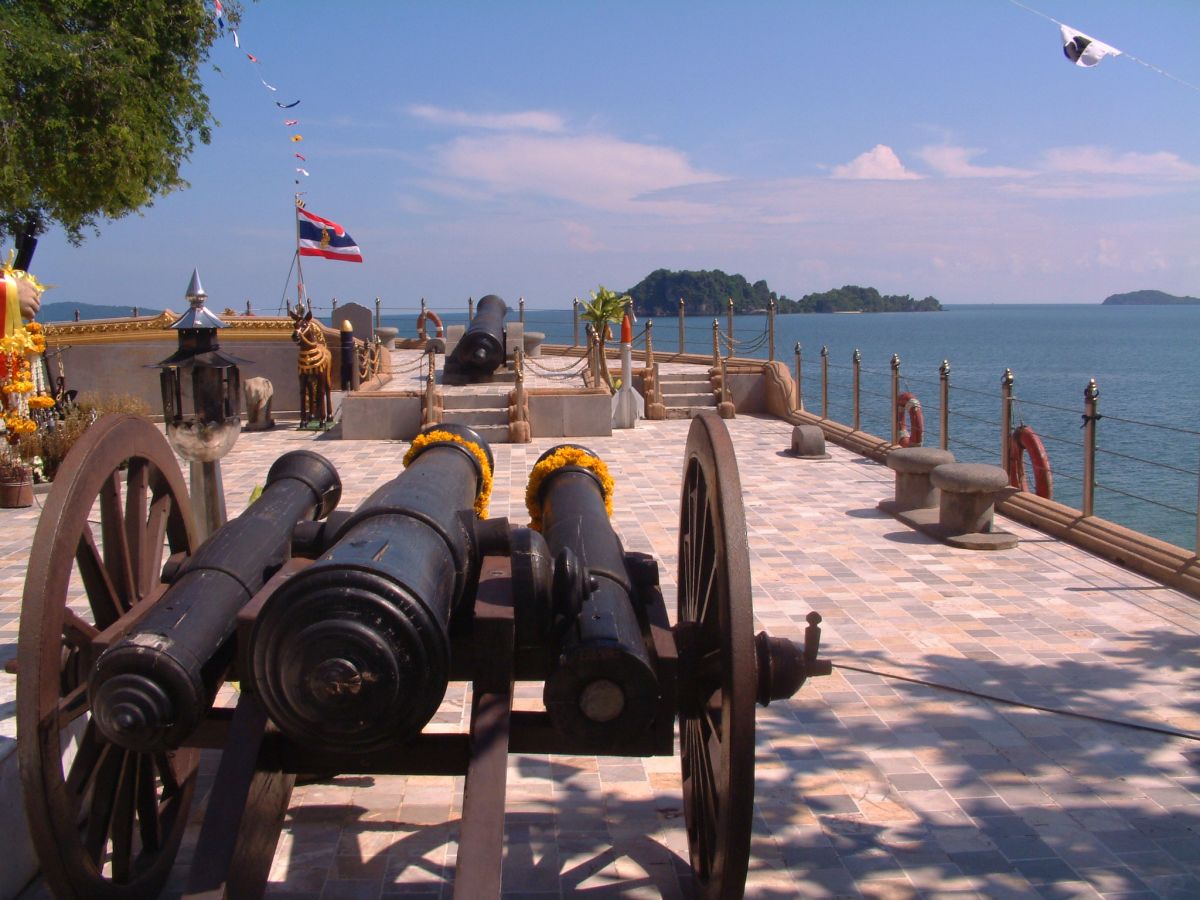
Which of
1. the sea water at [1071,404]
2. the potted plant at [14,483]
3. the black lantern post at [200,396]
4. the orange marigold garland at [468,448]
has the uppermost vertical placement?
the black lantern post at [200,396]

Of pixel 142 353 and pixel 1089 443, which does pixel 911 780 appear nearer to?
pixel 1089 443

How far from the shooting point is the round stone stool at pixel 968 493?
9883mm

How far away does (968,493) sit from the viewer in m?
10.1

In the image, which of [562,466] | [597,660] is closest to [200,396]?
[562,466]

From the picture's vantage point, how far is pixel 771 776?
5.18m

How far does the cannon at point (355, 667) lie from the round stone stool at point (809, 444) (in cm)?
1140

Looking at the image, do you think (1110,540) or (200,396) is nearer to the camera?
(200,396)

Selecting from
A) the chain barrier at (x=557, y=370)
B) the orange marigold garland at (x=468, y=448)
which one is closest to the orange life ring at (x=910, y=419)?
the chain barrier at (x=557, y=370)

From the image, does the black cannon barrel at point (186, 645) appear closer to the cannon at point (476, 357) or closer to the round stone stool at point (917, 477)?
the round stone stool at point (917, 477)

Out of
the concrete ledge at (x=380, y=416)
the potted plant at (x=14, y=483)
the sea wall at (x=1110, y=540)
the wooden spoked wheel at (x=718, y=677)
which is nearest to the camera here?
the wooden spoked wheel at (x=718, y=677)

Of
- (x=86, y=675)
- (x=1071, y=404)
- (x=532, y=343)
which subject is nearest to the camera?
(x=86, y=675)

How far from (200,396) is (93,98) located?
11472 mm

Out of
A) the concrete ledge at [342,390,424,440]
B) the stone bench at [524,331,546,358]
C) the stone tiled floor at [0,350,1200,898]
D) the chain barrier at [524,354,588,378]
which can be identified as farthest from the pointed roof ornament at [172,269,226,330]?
the stone bench at [524,331,546,358]

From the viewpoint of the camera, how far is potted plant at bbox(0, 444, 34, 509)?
12.0 metres
